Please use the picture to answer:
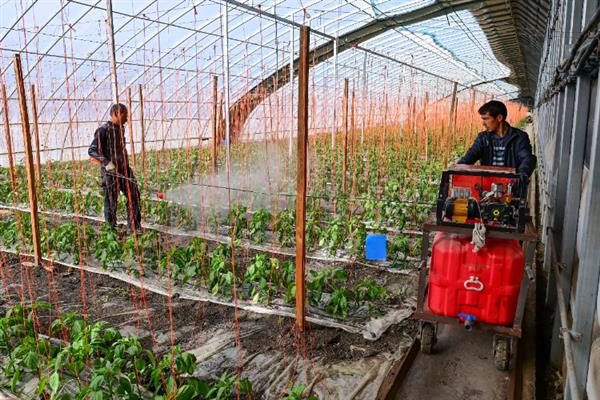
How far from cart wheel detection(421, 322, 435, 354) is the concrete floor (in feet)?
0.20

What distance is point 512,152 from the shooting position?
11.5 ft

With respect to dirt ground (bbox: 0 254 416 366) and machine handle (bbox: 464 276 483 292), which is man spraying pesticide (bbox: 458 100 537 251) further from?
dirt ground (bbox: 0 254 416 366)

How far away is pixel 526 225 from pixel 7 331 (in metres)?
3.11

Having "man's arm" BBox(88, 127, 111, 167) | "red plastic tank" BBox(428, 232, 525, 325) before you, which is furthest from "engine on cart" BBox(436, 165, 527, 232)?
"man's arm" BBox(88, 127, 111, 167)

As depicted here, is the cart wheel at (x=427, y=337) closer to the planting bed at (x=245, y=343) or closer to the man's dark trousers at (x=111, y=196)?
the planting bed at (x=245, y=343)

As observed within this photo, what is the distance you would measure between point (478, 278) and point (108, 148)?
4250 mm

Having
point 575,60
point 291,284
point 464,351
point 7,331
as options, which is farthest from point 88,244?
point 575,60

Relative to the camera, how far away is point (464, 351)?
3170 millimetres

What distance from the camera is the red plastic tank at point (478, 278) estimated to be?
2.66m

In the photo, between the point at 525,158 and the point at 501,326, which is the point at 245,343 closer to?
the point at 501,326

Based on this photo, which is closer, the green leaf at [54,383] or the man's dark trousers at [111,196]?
the green leaf at [54,383]

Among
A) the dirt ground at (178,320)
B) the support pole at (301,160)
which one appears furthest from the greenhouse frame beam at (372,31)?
the support pole at (301,160)

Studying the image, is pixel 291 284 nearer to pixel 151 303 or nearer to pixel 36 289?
pixel 151 303

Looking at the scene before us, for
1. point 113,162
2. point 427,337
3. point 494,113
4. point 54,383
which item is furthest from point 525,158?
point 113,162
